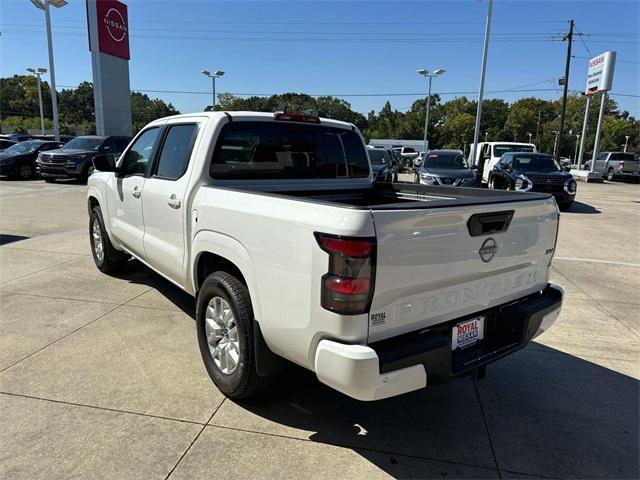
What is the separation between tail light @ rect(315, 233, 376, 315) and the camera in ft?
7.27

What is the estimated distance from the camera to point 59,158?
17031 mm

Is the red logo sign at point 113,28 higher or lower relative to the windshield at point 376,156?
higher

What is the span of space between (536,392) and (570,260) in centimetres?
499

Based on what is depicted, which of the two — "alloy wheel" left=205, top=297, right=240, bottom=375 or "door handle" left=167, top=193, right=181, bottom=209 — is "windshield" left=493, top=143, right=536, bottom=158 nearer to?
"door handle" left=167, top=193, right=181, bottom=209

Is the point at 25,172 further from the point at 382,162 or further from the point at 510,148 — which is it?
the point at 510,148

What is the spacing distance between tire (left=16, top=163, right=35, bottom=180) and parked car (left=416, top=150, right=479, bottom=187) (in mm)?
15609

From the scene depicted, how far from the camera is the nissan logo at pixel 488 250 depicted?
2.68 meters

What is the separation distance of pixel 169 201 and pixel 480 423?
283 centimetres

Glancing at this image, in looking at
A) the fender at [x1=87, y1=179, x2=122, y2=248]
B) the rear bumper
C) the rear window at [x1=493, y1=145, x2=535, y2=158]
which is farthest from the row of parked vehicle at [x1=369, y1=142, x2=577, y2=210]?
the rear bumper

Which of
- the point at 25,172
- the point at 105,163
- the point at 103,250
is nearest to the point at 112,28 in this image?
the point at 25,172

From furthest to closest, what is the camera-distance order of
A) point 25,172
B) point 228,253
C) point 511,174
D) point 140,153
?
point 25,172
point 511,174
point 140,153
point 228,253

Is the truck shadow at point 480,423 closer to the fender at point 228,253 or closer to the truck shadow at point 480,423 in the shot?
the truck shadow at point 480,423

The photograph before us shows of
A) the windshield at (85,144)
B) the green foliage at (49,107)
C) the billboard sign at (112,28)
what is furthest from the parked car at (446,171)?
the green foliage at (49,107)

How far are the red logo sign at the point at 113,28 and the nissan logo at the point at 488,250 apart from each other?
28790 millimetres
